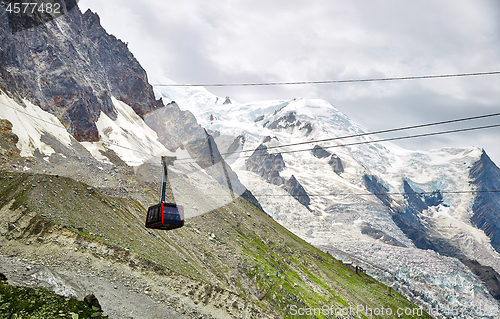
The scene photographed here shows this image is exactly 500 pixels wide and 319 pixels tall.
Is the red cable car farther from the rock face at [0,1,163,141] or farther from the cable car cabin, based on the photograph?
the rock face at [0,1,163,141]

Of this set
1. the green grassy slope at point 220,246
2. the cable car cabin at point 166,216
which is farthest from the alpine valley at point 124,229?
the cable car cabin at point 166,216

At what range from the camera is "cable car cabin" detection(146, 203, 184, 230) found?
2770 cm

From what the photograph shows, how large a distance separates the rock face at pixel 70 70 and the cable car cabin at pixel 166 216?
6659 centimetres

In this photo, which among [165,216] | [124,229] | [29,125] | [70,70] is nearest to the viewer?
[165,216]

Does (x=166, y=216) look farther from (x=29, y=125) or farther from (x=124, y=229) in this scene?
(x=29, y=125)

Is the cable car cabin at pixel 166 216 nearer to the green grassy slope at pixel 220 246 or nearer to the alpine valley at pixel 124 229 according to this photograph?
the alpine valley at pixel 124 229

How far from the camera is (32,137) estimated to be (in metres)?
65.1

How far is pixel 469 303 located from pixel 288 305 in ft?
460

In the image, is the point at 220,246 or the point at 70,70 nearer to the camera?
the point at 220,246

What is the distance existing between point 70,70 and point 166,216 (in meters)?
105

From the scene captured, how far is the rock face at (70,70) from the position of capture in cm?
8425

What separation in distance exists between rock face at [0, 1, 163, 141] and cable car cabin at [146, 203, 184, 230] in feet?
218

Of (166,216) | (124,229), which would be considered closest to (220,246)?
(124,229)

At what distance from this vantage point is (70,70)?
11031 centimetres
